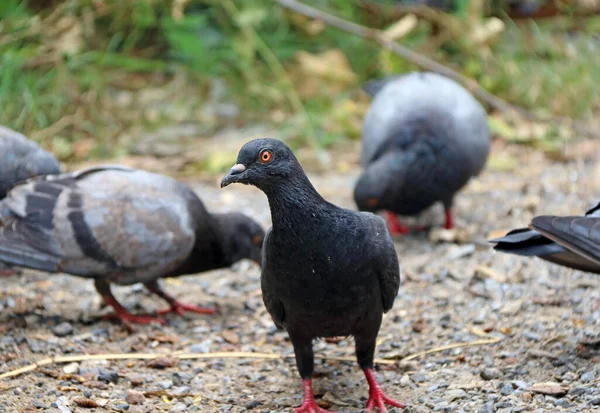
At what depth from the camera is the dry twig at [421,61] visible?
24.2 feet

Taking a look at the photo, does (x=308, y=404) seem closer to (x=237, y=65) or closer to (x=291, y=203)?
(x=291, y=203)

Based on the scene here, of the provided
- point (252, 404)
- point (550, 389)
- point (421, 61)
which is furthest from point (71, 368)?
point (421, 61)

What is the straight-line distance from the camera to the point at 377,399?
3705mm

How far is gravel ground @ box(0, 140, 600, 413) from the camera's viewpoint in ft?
12.2

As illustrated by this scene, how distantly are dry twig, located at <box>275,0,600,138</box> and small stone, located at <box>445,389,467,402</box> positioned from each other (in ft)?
14.2

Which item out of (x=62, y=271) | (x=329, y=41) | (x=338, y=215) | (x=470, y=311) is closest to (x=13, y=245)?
(x=62, y=271)

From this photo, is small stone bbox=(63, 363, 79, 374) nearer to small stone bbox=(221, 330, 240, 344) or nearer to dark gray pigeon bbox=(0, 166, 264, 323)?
dark gray pigeon bbox=(0, 166, 264, 323)

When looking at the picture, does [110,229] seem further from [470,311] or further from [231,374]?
[470,311]

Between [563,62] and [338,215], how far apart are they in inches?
244

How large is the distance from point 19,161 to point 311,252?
2549 millimetres

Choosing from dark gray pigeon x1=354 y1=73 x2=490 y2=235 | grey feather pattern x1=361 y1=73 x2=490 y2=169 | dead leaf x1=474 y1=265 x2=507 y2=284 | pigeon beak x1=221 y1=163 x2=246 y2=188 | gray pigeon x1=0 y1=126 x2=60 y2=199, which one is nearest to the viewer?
pigeon beak x1=221 y1=163 x2=246 y2=188

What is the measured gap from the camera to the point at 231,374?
4172 mm

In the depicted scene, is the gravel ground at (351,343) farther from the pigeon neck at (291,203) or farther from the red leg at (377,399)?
the pigeon neck at (291,203)

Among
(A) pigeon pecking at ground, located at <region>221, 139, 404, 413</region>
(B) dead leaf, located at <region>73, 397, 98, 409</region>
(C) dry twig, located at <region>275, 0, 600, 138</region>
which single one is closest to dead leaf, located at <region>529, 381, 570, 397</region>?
(A) pigeon pecking at ground, located at <region>221, 139, 404, 413</region>
